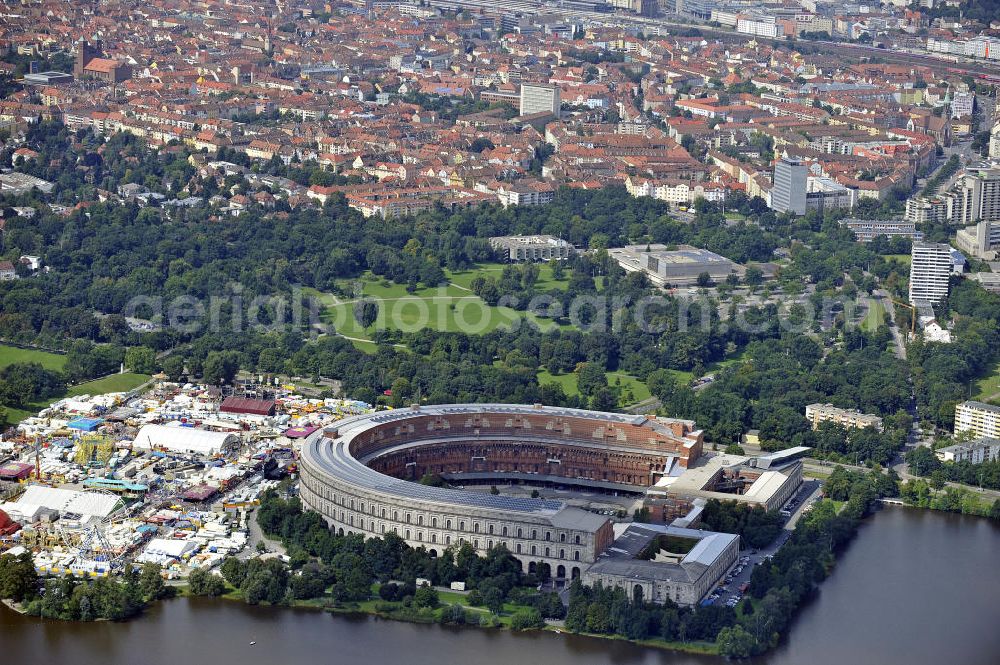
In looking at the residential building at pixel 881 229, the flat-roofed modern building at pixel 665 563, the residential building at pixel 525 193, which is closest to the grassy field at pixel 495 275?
the residential building at pixel 525 193

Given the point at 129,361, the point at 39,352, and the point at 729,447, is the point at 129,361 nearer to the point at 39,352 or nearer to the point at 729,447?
the point at 39,352

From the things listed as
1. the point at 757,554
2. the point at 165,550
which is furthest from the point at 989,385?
the point at 165,550

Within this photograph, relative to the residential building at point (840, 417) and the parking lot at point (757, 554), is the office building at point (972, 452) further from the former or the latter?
the parking lot at point (757, 554)

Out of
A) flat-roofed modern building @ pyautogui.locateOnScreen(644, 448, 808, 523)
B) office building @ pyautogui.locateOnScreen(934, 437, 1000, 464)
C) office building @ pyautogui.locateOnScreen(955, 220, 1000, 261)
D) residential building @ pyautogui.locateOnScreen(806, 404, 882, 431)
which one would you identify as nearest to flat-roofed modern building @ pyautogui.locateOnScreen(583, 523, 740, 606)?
flat-roofed modern building @ pyautogui.locateOnScreen(644, 448, 808, 523)

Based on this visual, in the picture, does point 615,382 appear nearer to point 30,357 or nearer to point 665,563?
point 30,357

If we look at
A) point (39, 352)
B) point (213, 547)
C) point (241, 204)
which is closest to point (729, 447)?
point (213, 547)

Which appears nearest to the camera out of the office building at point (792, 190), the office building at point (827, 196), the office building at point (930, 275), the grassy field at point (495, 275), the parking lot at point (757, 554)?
the parking lot at point (757, 554)
